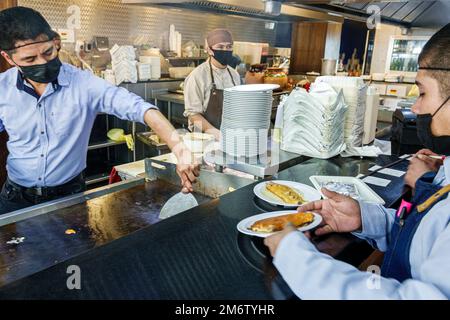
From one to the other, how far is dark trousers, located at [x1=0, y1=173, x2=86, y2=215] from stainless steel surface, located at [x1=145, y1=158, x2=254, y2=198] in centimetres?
51

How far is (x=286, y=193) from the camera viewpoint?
4.93ft

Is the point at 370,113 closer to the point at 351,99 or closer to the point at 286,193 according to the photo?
the point at 351,99

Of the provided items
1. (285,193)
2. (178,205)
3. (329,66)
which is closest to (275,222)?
(285,193)

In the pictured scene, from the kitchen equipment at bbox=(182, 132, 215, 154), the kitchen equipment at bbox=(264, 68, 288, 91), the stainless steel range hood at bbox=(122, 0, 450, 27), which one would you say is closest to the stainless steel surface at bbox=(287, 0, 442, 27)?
the stainless steel range hood at bbox=(122, 0, 450, 27)

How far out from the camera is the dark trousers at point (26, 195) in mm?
A: 2139

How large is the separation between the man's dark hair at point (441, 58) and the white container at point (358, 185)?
2.09 feet

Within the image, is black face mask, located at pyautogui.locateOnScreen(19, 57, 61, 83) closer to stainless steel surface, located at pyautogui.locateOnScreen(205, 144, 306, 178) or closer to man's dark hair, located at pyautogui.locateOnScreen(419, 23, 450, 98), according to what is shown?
stainless steel surface, located at pyautogui.locateOnScreen(205, 144, 306, 178)

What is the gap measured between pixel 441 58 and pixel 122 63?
418cm

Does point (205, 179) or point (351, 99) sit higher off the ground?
point (351, 99)

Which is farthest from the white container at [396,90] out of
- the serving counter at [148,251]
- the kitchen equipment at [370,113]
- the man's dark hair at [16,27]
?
the man's dark hair at [16,27]

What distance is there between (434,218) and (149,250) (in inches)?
30.8

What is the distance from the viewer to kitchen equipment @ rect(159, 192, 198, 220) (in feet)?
5.60

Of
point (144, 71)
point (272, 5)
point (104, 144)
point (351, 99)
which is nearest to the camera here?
point (351, 99)
